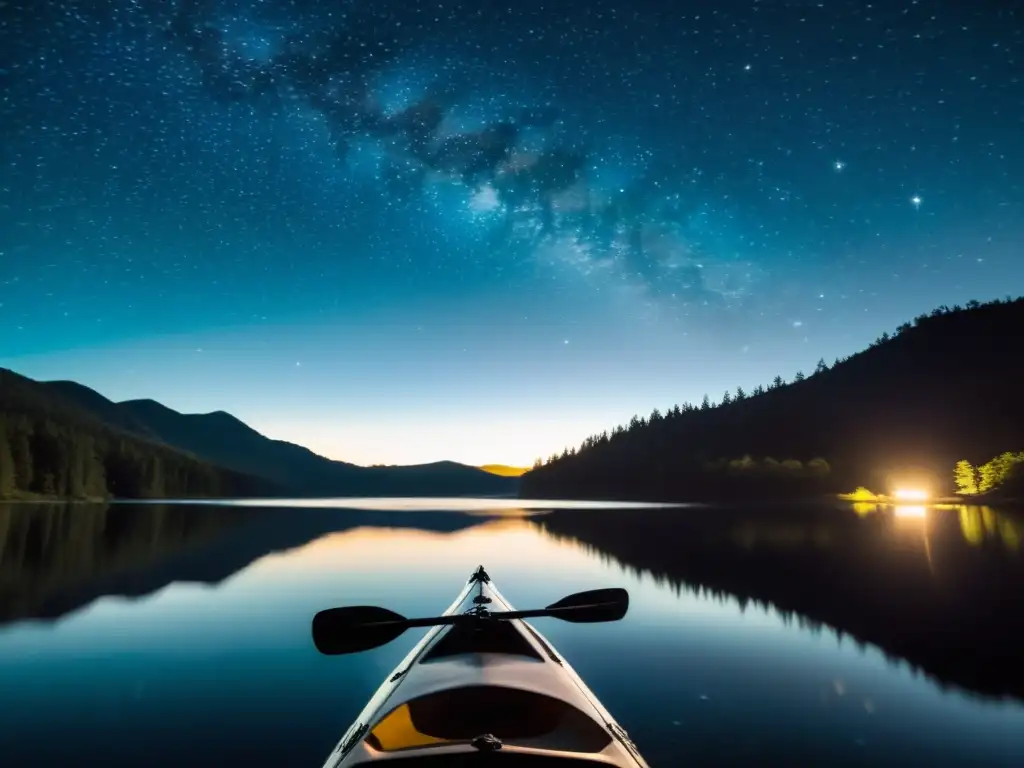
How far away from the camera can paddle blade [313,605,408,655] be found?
31.1 ft

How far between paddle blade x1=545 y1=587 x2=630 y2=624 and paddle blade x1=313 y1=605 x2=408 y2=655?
2716mm

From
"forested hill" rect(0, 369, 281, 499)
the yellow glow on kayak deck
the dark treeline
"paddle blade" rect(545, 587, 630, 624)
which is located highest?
"forested hill" rect(0, 369, 281, 499)

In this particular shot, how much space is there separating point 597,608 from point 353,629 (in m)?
4.15

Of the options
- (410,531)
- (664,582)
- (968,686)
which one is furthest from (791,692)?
(410,531)

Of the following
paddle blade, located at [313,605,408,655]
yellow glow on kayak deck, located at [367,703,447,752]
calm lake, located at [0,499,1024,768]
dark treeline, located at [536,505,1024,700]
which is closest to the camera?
yellow glow on kayak deck, located at [367,703,447,752]

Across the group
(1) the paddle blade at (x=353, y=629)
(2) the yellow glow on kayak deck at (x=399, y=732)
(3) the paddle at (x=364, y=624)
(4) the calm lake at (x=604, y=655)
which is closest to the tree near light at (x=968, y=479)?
(4) the calm lake at (x=604, y=655)

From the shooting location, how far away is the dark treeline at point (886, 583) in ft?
50.6

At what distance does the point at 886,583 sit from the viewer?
26562 mm

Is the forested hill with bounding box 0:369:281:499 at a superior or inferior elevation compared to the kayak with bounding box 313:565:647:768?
superior

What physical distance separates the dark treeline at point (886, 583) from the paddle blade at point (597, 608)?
789 cm

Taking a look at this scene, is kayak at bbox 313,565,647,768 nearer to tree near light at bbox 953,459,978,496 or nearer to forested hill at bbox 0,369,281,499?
forested hill at bbox 0,369,281,499

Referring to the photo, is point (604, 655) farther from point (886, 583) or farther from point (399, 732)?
point (886, 583)

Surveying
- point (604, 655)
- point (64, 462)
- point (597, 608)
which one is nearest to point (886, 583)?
point (604, 655)

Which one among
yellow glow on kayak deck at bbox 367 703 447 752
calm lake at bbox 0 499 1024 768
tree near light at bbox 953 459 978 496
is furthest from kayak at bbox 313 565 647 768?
tree near light at bbox 953 459 978 496
